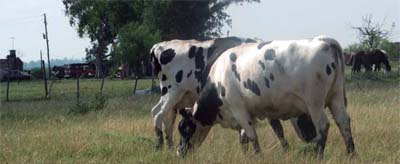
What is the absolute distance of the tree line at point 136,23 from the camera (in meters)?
46.2

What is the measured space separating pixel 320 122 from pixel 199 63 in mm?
3603

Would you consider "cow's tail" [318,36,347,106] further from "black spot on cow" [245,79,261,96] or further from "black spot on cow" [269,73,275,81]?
"black spot on cow" [245,79,261,96]

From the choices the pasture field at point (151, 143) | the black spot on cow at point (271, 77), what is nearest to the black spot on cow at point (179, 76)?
the pasture field at point (151, 143)

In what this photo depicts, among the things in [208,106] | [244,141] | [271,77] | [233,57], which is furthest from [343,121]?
[208,106]

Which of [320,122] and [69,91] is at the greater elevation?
[320,122]

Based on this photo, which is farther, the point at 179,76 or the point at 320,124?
the point at 179,76

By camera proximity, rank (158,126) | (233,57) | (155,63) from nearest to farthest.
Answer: (233,57)
(158,126)
(155,63)

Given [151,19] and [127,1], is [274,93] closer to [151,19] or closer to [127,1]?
[151,19]

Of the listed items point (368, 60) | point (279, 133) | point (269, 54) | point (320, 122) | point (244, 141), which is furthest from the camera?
point (368, 60)

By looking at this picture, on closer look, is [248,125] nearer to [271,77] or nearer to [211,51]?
[271,77]

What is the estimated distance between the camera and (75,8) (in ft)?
246

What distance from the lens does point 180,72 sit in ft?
39.0

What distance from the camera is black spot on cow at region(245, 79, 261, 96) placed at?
9.19 m

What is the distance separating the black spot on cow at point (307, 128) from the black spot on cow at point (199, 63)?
220cm
